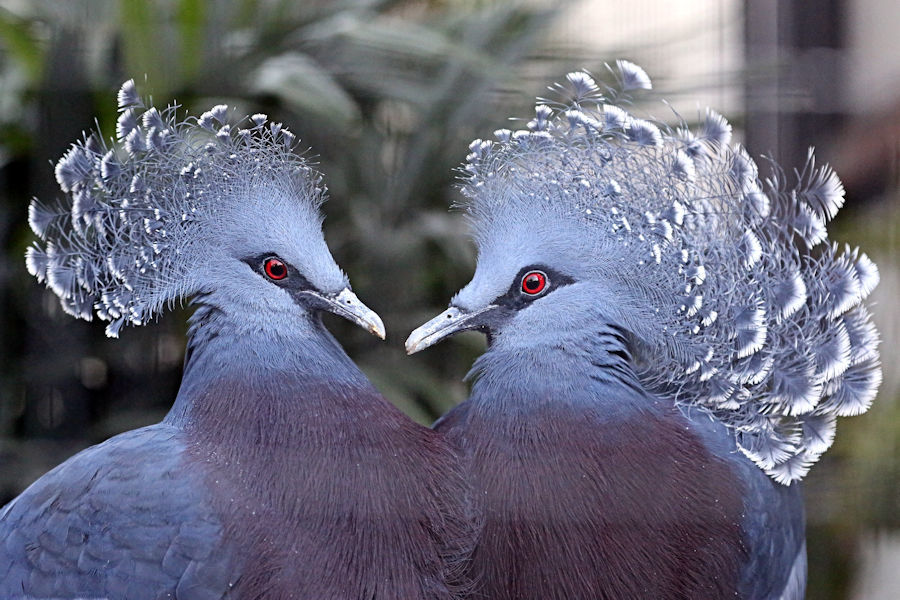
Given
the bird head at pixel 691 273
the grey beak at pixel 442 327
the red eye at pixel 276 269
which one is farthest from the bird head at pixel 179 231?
the bird head at pixel 691 273

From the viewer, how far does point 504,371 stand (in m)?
1.24

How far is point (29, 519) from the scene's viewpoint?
1.20m

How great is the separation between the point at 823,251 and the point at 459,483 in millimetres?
585

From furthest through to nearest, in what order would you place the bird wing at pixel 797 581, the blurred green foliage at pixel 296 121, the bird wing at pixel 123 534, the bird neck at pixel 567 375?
the blurred green foliage at pixel 296 121 → the bird wing at pixel 797 581 → the bird neck at pixel 567 375 → the bird wing at pixel 123 534

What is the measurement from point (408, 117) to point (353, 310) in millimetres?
639

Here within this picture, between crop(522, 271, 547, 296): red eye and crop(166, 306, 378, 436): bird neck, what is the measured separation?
0.86 ft

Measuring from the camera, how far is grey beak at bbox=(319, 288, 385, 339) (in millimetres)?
1162

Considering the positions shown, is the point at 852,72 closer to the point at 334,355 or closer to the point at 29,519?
the point at 334,355

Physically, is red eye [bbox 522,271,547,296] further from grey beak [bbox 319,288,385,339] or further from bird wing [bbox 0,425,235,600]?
bird wing [bbox 0,425,235,600]

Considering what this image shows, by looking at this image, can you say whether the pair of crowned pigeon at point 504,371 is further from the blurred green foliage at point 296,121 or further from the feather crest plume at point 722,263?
the blurred green foliage at point 296,121

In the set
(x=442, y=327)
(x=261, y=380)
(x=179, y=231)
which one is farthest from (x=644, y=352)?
(x=179, y=231)

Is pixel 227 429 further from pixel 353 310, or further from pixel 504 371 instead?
pixel 504 371

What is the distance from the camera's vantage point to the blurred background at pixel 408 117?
1.21 m

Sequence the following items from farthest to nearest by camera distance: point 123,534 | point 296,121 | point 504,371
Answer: point 296,121
point 504,371
point 123,534
